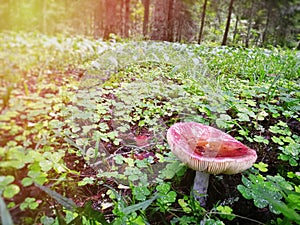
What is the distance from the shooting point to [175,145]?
0.78 m

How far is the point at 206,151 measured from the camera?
772mm

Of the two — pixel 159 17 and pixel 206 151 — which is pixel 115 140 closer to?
pixel 206 151

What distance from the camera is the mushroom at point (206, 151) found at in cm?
75

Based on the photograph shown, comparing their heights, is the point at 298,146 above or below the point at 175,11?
below

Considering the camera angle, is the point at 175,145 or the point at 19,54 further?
the point at 175,145

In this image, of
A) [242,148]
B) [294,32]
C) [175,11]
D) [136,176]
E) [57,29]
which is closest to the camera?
[57,29]

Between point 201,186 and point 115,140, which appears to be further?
point 115,140

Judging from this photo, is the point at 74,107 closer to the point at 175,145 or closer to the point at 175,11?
the point at 175,145

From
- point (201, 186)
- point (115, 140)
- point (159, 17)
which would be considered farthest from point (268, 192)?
point (159, 17)

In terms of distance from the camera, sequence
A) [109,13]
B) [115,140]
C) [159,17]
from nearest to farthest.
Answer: [115,140] → [159,17] → [109,13]

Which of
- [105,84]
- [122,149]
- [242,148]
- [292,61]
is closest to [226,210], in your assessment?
[242,148]

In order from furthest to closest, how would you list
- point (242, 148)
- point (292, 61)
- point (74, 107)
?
point (292, 61) → point (242, 148) → point (74, 107)

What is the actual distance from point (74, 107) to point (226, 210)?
1.96 feet

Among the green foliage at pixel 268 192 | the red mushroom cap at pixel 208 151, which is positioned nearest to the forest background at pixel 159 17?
the red mushroom cap at pixel 208 151
